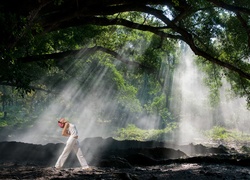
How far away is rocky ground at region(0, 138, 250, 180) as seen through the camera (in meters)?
7.32

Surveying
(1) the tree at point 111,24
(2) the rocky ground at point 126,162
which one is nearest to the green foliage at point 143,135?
(2) the rocky ground at point 126,162

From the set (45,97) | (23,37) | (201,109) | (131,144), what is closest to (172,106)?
(201,109)

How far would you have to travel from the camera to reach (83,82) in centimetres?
2469

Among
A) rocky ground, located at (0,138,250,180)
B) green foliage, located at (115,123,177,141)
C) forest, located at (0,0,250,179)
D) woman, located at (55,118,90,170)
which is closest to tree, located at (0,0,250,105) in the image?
forest, located at (0,0,250,179)

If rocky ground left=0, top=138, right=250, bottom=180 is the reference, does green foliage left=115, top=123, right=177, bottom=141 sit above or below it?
above

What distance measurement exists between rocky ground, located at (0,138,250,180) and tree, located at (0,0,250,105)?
2.96m

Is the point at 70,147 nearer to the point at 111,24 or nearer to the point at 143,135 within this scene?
the point at 111,24

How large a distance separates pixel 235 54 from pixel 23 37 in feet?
35.5

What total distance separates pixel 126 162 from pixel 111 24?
523cm

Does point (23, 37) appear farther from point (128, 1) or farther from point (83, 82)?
point (83, 82)

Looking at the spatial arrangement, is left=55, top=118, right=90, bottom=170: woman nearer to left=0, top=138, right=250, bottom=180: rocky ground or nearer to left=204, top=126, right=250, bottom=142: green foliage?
left=0, top=138, right=250, bottom=180: rocky ground

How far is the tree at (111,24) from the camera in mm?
6911

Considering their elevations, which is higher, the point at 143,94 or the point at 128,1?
the point at 143,94

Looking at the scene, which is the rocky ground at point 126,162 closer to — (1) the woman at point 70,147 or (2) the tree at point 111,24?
(1) the woman at point 70,147
